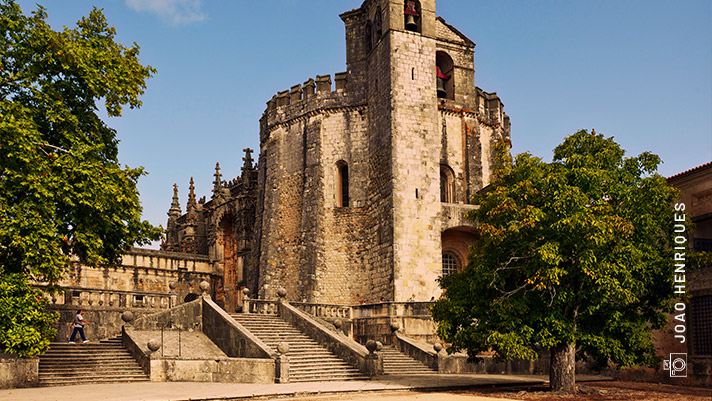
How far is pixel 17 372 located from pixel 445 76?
24469mm

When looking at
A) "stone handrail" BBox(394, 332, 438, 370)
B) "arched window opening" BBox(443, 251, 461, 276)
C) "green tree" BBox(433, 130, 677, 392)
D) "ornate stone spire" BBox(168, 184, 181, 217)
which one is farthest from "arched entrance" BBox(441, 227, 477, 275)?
"ornate stone spire" BBox(168, 184, 181, 217)

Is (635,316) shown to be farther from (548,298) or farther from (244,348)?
(244,348)

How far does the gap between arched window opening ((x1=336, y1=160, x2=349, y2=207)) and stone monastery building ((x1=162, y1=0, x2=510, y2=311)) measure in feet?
0.19

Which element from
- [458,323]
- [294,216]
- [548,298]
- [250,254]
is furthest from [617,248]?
[250,254]

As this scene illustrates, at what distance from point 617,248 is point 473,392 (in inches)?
201

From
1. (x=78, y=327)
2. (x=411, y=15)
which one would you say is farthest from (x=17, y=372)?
(x=411, y=15)

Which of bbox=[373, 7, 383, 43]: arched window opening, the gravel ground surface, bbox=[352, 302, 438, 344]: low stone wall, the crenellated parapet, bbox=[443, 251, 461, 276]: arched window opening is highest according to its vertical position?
bbox=[373, 7, 383, 43]: arched window opening

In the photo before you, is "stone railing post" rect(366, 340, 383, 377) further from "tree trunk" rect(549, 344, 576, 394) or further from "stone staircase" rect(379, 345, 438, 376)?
"tree trunk" rect(549, 344, 576, 394)

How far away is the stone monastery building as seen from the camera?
2992 centimetres

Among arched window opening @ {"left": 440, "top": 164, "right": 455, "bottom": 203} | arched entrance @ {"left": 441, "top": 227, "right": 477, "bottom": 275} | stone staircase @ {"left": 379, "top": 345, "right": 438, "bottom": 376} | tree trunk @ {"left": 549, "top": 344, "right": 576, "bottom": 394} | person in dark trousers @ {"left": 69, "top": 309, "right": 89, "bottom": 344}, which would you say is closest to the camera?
tree trunk @ {"left": 549, "top": 344, "right": 576, "bottom": 394}

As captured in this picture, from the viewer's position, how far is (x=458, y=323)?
60.9 feet

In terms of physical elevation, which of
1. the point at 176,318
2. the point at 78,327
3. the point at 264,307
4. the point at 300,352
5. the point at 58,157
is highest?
the point at 58,157

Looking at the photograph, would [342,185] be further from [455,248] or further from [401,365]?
[401,365]

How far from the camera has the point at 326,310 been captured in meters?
27.9
